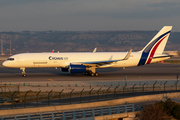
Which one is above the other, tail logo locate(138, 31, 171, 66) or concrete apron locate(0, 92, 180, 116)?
tail logo locate(138, 31, 171, 66)

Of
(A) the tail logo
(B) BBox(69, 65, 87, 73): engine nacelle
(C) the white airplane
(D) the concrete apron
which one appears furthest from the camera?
(A) the tail logo

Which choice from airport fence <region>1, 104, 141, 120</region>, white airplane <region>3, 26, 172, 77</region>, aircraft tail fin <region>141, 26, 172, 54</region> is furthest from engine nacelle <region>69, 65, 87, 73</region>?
airport fence <region>1, 104, 141, 120</region>

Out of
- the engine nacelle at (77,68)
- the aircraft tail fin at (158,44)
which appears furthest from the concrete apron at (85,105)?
the aircraft tail fin at (158,44)

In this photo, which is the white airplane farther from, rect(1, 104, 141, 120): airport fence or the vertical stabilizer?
rect(1, 104, 141, 120): airport fence

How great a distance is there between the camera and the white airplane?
5038 cm

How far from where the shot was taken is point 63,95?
103ft

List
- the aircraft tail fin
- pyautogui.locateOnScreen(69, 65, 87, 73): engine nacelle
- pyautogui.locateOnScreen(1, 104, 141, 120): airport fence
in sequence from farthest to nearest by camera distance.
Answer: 1. the aircraft tail fin
2. pyautogui.locateOnScreen(69, 65, 87, 73): engine nacelle
3. pyautogui.locateOnScreen(1, 104, 141, 120): airport fence

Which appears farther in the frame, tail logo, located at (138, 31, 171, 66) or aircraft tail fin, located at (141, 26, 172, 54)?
aircraft tail fin, located at (141, 26, 172, 54)

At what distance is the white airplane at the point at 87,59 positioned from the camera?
50375 millimetres

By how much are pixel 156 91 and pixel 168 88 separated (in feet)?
9.35

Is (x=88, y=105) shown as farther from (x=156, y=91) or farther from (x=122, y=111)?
(x=156, y=91)

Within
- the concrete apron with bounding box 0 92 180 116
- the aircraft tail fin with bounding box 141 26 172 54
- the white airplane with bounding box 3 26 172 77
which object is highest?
the aircraft tail fin with bounding box 141 26 172 54

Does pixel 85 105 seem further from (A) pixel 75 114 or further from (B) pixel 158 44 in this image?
(B) pixel 158 44

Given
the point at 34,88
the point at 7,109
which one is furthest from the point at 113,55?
the point at 7,109
